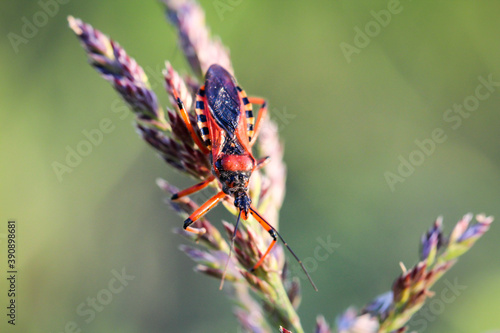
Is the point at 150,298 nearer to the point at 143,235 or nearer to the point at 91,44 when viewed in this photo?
the point at 143,235

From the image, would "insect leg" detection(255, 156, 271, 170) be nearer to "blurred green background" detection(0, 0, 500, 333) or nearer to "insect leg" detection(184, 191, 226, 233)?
"insect leg" detection(184, 191, 226, 233)

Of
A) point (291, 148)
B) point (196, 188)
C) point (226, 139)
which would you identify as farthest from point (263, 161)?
point (291, 148)

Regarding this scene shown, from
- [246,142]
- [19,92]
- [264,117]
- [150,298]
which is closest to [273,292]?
[246,142]

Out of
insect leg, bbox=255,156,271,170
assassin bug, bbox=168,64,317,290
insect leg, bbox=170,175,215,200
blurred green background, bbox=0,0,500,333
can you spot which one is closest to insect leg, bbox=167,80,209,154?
assassin bug, bbox=168,64,317,290

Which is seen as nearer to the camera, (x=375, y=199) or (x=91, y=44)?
(x=91, y=44)

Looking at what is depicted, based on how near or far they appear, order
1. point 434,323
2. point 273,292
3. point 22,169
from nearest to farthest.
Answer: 1. point 273,292
2. point 434,323
3. point 22,169
